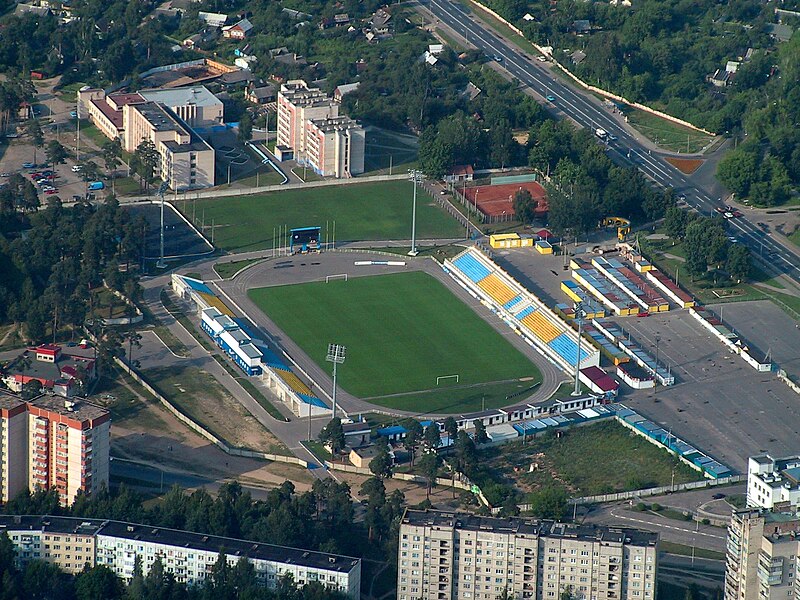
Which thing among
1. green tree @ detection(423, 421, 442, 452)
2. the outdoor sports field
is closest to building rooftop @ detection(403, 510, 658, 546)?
green tree @ detection(423, 421, 442, 452)

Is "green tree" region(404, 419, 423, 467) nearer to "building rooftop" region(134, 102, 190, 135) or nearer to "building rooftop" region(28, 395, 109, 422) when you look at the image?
"building rooftop" region(28, 395, 109, 422)

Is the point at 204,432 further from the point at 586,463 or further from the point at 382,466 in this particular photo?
the point at 586,463

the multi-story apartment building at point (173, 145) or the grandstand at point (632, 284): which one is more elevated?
the grandstand at point (632, 284)

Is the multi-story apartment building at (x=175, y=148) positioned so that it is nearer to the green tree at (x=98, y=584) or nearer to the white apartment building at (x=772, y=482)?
the green tree at (x=98, y=584)

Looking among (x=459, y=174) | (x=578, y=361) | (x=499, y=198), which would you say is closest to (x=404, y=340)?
(x=578, y=361)

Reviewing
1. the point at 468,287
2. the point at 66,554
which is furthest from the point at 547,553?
the point at 468,287

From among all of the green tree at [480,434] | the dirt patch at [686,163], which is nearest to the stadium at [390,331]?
the green tree at [480,434]
